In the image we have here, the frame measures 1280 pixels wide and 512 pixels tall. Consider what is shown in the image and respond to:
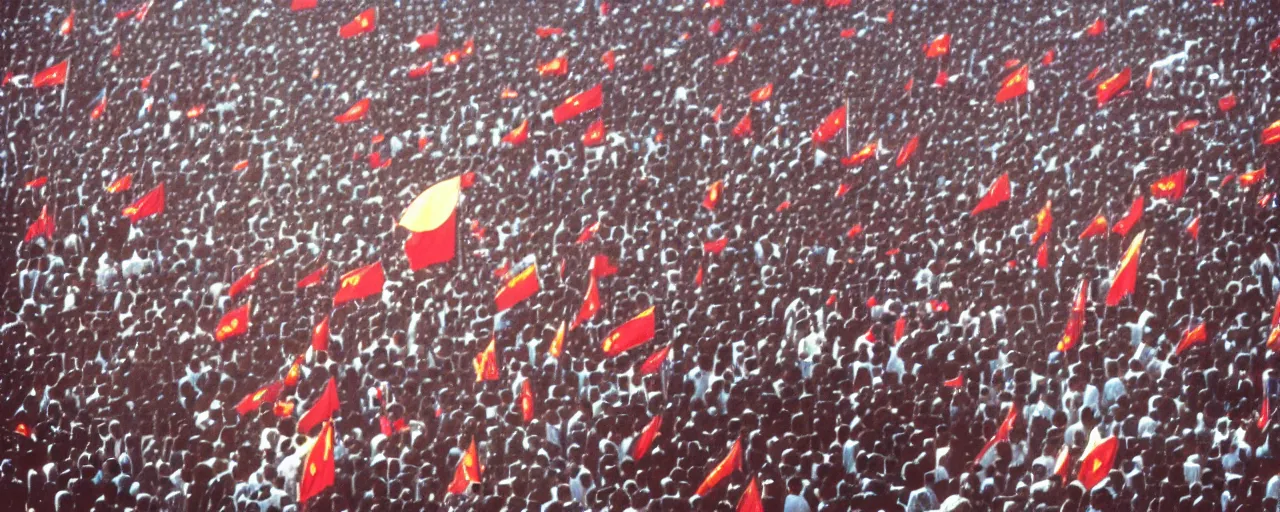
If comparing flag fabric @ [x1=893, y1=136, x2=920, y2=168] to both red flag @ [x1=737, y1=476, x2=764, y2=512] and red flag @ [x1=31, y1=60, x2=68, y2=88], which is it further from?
red flag @ [x1=31, y1=60, x2=68, y2=88]

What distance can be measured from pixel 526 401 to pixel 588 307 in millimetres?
122

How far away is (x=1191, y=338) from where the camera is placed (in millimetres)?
930

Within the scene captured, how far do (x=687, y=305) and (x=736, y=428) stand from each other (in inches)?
5.7

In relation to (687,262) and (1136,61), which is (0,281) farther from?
(1136,61)

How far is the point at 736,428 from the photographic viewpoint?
92 cm

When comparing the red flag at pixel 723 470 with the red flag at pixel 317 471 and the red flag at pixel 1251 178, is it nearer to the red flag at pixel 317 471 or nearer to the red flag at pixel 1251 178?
the red flag at pixel 317 471

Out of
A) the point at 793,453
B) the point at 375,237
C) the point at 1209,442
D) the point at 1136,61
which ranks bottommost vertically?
the point at 1209,442

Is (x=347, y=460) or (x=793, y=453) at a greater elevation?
(x=347, y=460)

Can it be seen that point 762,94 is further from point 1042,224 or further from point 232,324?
point 232,324

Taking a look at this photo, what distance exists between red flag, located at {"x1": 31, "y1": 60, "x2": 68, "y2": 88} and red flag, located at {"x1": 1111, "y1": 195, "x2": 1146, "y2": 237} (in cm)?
119

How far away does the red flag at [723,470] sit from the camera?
91cm

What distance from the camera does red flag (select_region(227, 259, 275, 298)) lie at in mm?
913

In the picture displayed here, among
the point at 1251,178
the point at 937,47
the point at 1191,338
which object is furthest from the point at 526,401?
the point at 1251,178

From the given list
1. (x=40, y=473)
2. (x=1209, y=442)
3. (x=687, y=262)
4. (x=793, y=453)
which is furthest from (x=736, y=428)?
(x=40, y=473)
